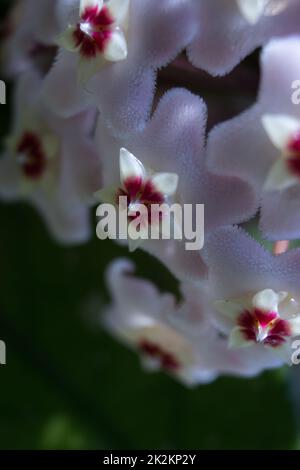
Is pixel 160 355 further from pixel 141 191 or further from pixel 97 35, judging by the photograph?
pixel 97 35

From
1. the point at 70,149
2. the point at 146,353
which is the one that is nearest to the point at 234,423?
the point at 146,353

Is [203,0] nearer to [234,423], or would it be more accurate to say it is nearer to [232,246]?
[232,246]

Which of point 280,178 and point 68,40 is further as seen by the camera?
point 68,40

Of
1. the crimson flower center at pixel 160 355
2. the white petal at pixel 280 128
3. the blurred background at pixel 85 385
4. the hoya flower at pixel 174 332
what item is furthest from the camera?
the blurred background at pixel 85 385

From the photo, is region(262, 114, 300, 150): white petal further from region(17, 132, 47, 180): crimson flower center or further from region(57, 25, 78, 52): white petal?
region(17, 132, 47, 180): crimson flower center

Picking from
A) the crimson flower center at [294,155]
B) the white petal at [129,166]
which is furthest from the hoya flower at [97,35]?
the crimson flower center at [294,155]

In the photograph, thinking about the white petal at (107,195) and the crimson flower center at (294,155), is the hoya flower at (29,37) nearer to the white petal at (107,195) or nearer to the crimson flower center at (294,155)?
the white petal at (107,195)

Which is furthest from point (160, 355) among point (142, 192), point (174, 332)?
point (142, 192)
